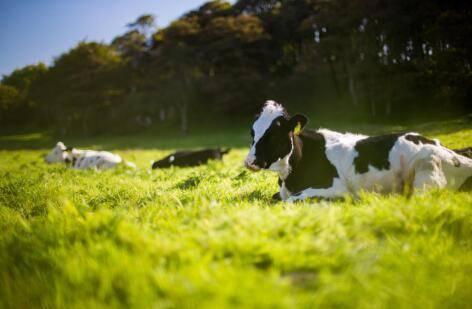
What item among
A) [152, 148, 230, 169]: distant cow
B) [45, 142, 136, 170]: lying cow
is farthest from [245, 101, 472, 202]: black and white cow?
[45, 142, 136, 170]: lying cow

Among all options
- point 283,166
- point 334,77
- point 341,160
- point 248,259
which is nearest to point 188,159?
point 283,166

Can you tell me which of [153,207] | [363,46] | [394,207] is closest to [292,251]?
[394,207]

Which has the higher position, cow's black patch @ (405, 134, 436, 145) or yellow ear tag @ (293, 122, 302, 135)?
yellow ear tag @ (293, 122, 302, 135)

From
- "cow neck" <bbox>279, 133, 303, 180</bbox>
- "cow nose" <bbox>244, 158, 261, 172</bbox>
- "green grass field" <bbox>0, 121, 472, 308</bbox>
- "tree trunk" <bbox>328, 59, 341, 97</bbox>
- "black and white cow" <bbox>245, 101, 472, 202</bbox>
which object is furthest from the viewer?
"tree trunk" <bbox>328, 59, 341, 97</bbox>

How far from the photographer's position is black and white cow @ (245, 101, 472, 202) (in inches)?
149

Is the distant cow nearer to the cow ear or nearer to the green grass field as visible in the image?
the cow ear

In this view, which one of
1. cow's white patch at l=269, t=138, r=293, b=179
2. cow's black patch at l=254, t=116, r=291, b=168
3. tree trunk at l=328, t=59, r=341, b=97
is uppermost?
tree trunk at l=328, t=59, r=341, b=97

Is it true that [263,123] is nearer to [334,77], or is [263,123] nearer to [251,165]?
[251,165]

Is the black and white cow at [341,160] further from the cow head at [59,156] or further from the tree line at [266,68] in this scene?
the tree line at [266,68]

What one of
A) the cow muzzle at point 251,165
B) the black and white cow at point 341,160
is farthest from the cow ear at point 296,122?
the cow muzzle at point 251,165

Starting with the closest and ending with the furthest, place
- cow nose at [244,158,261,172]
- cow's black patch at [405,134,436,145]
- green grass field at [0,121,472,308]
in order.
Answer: green grass field at [0,121,472,308] < cow's black patch at [405,134,436,145] < cow nose at [244,158,261,172]

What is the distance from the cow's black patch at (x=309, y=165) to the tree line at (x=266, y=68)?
74.4ft

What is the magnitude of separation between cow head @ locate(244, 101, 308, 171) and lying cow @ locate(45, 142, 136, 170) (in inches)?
302

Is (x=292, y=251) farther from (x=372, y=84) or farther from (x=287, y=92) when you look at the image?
(x=287, y=92)
